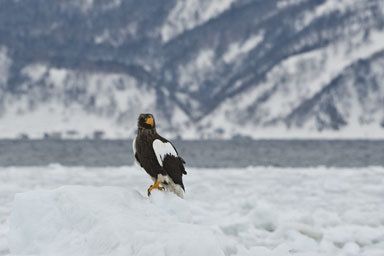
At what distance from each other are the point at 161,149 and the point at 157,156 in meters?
0.13

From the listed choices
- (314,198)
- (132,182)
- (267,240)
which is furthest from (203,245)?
(132,182)

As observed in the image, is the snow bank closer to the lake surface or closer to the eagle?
the eagle

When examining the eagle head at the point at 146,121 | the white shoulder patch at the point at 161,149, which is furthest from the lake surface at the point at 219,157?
the eagle head at the point at 146,121

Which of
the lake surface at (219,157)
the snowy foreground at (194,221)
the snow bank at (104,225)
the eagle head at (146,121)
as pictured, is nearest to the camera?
the snow bank at (104,225)

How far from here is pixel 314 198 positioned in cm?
1922

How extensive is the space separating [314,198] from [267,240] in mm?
6860

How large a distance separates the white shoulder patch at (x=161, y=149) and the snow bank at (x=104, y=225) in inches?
24.0

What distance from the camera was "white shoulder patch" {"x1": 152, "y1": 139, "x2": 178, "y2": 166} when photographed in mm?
9188

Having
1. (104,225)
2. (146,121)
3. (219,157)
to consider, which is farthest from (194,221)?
(219,157)

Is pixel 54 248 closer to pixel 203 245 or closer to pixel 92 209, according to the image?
pixel 92 209

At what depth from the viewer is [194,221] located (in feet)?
48.2

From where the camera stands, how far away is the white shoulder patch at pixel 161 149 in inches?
362

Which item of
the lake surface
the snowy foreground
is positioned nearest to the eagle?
the snowy foreground

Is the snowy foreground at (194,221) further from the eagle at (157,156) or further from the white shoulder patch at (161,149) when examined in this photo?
the white shoulder patch at (161,149)
